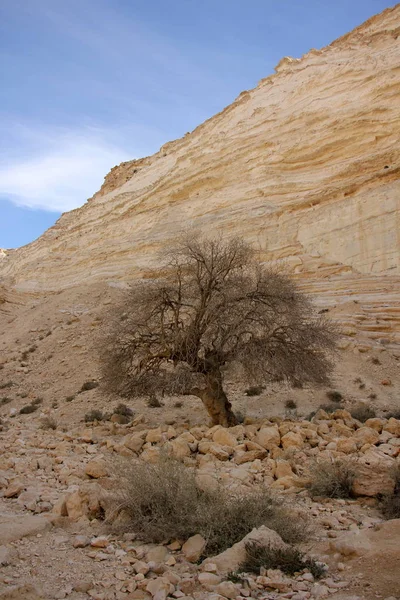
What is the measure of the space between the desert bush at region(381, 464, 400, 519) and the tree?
4405mm

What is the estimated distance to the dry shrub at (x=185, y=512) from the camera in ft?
14.0

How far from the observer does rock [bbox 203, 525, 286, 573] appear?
374 centimetres

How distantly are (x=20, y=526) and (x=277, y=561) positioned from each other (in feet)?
7.29

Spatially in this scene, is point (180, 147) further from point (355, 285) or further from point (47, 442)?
point (47, 442)

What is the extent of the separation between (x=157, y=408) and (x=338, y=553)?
29.0 feet

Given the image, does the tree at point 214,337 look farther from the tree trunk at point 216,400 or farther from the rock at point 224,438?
the rock at point 224,438

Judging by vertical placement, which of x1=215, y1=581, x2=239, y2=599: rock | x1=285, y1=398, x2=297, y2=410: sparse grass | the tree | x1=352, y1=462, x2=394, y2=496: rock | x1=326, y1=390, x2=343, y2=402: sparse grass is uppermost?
the tree

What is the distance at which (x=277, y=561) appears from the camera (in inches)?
145

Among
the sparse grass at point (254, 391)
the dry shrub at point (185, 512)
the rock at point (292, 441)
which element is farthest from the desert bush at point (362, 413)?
the dry shrub at point (185, 512)

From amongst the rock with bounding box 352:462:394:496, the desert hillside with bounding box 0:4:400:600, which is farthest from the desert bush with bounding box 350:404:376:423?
the rock with bounding box 352:462:394:496

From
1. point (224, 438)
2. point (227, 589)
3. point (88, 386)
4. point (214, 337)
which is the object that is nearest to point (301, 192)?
point (88, 386)

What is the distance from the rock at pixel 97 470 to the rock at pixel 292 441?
Result: 2.79 m

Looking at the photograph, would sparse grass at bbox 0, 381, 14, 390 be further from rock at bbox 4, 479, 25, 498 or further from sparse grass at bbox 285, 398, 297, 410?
rock at bbox 4, 479, 25, 498

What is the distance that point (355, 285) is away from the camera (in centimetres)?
1705
